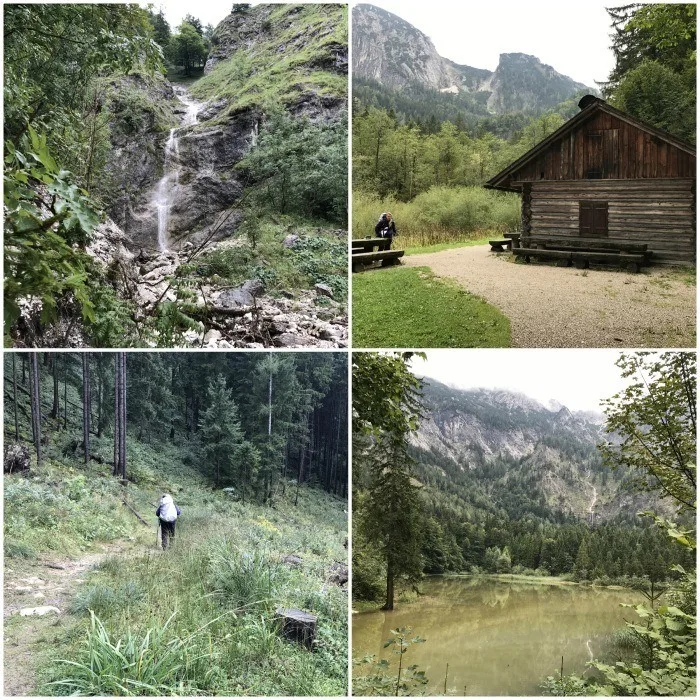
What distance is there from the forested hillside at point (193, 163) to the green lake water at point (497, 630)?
2.41m

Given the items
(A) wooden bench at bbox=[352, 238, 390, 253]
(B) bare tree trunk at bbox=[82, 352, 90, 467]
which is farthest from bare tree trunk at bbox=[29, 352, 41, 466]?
(A) wooden bench at bbox=[352, 238, 390, 253]

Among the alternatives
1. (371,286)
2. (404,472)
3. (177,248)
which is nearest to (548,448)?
(404,472)

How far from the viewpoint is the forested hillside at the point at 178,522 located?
3.32 metres

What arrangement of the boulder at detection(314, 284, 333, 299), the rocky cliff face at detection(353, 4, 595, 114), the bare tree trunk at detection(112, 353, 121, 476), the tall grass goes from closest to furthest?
the bare tree trunk at detection(112, 353, 121, 476) → the rocky cliff face at detection(353, 4, 595, 114) → the boulder at detection(314, 284, 333, 299) → the tall grass

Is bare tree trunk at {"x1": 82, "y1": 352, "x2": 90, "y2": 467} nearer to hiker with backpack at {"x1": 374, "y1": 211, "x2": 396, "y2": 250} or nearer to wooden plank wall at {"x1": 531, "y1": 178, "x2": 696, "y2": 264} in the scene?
hiker with backpack at {"x1": 374, "y1": 211, "x2": 396, "y2": 250}

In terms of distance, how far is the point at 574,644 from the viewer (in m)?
3.89

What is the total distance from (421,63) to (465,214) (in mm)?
5650

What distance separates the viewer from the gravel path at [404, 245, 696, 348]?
16.7 feet

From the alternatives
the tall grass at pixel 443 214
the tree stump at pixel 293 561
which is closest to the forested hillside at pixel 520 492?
the tree stump at pixel 293 561

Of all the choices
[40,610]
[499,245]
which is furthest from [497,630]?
[499,245]

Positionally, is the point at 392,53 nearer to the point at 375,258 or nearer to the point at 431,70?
the point at 431,70

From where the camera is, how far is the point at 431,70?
6727 millimetres

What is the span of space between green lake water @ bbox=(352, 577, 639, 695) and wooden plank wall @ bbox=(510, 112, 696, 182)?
6.41 meters

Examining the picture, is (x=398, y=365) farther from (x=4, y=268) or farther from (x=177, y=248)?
(x=177, y=248)
